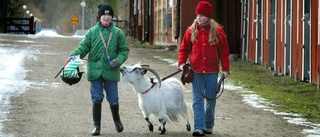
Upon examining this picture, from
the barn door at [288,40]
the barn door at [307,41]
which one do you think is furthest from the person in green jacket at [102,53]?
the barn door at [288,40]

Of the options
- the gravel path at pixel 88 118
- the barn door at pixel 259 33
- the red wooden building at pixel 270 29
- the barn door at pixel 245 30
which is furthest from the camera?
the barn door at pixel 245 30

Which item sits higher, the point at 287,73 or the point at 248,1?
the point at 248,1

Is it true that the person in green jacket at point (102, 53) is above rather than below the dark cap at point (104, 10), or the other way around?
below

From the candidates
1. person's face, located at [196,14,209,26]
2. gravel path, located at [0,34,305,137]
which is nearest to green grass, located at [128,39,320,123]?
gravel path, located at [0,34,305,137]

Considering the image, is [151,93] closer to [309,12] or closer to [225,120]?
[225,120]

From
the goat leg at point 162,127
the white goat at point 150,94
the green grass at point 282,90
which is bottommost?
the green grass at point 282,90

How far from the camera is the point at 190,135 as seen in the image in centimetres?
1041

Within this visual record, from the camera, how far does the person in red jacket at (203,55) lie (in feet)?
33.9

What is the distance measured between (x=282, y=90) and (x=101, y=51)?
23.5 feet

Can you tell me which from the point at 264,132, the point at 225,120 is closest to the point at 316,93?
the point at 225,120

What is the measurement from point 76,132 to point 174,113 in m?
1.20

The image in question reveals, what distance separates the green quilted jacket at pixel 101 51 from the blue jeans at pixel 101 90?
0.28 feet

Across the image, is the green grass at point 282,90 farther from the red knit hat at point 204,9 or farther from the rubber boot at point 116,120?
the rubber boot at point 116,120

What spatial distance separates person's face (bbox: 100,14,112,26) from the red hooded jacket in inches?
36.4
